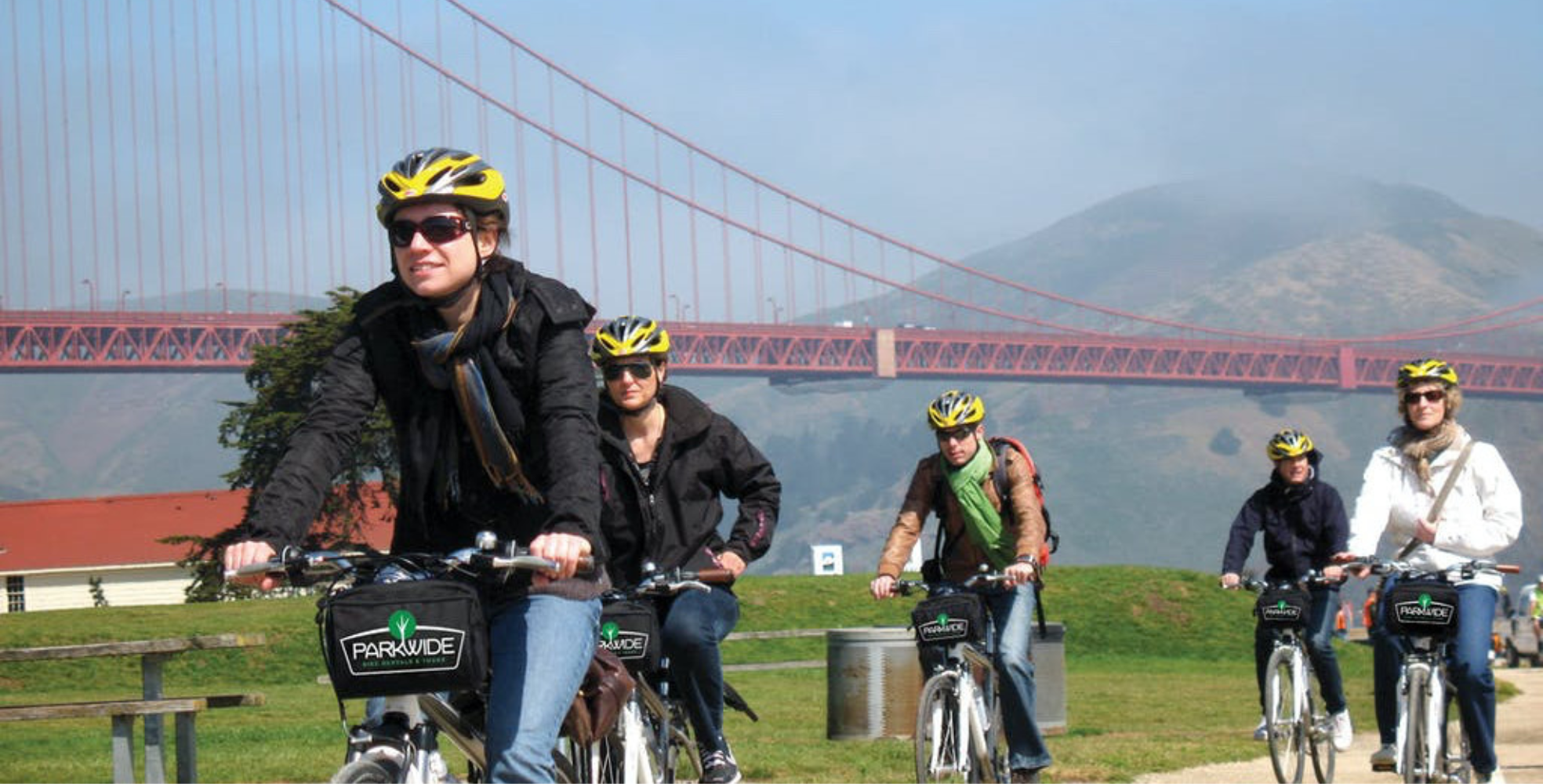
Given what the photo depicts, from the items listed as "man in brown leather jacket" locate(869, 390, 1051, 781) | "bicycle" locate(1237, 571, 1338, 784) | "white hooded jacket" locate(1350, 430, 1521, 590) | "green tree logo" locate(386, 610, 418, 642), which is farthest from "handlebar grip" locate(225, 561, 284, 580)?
"bicycle" locate(1237, 571, 1338, 784)

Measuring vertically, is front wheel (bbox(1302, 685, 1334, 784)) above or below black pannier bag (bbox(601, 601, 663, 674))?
below

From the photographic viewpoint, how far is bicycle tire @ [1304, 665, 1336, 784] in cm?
1035

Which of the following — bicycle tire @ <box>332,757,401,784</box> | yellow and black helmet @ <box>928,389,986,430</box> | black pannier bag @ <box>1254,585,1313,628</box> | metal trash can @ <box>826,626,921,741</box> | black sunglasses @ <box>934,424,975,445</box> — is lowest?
metal trash can @ <box>826,626,921,741</box>

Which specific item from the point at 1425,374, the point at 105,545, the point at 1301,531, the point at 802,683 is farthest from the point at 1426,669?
the point at 105,545

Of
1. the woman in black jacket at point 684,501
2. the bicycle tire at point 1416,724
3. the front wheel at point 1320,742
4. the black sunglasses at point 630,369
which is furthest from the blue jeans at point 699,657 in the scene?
the front wheel at point 1320,742

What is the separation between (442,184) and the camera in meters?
4.27

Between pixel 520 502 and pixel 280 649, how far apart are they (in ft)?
79.3

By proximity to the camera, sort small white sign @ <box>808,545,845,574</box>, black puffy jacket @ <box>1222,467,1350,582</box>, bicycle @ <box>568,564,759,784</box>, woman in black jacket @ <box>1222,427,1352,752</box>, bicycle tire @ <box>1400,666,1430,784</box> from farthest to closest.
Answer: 1. small white sign @ <box>808,545,845,574</box>
2. black puffy jacket @ <box>1222,467,1350,582</box>
3. woman in black jacket @ <box>1222,427,1352,752</box>
4. bicycle tire @ <box>1400,666,1430,784</box>
5. bicycle @ <box>568,564,759,784</box>

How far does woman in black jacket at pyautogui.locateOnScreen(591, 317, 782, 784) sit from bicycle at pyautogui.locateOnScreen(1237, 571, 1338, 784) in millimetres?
3457

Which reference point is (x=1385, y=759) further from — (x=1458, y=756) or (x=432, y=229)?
(x=432, y=229)

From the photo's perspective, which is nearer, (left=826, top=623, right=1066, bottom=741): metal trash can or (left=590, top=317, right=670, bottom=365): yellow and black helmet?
(left=590, top=317, right=670, bottom=365): yellow and black helmet

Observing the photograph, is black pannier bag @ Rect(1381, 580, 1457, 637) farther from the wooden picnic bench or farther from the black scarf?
the black scarf

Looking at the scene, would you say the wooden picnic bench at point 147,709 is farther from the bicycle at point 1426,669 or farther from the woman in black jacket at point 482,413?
the woman in black jacket at point 482,413

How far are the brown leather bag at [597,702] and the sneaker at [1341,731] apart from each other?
20.7ft
